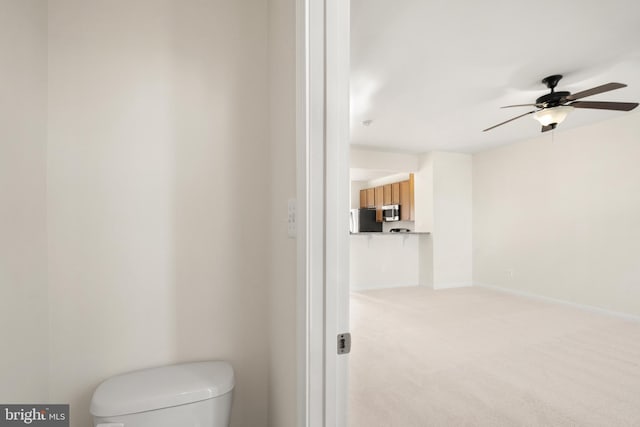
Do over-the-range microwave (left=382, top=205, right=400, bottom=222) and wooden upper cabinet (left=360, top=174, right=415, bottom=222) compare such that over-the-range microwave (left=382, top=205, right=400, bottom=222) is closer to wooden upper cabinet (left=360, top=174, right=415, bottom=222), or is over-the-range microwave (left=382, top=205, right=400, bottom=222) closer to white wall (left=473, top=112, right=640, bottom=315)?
wooden upper cabinet (left=360, top=174, right=415, bottom=222)

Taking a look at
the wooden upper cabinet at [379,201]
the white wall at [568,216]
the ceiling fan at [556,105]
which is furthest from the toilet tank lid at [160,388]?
the wooden upper cabinet at [379,201]

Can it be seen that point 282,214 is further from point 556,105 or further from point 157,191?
point 556,105

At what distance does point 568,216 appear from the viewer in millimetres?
4188

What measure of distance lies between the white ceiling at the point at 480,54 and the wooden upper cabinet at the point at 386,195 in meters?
2.70

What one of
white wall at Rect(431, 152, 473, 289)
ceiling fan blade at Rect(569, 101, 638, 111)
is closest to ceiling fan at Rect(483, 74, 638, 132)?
ceiling fan blade at Rect(569, 101, 638, 111)

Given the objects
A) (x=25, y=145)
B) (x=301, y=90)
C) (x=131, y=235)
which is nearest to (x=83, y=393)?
(x=131, y=235)

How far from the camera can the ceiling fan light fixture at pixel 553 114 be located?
2637 mm

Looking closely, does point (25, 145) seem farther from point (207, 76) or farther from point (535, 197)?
point (535, 197)

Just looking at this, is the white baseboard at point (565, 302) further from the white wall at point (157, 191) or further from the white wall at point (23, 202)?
the white wall at point (23, 202)

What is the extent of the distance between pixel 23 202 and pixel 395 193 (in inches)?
229

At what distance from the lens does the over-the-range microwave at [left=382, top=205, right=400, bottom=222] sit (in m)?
6.04

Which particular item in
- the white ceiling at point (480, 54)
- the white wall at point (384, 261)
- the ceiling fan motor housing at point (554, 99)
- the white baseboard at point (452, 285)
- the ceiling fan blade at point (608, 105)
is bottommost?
the white baseboard at point (452, 285)

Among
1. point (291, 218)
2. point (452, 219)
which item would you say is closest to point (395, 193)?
point (452, 219)

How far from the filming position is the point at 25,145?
992mm
